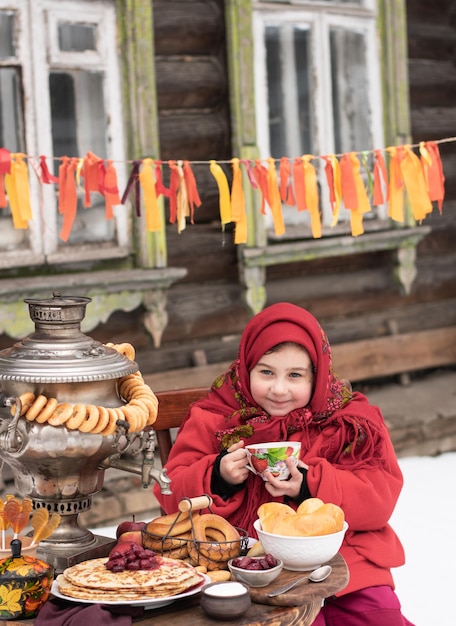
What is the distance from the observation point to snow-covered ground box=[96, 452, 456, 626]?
13.1 feet

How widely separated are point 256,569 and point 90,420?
0.41 meters

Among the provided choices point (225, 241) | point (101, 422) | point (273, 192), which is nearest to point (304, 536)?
point (101, 422)

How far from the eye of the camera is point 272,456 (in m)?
2.27

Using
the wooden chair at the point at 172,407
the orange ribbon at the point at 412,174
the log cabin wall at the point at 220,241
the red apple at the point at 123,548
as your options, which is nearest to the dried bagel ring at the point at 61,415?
the red apple at the point at 123,548

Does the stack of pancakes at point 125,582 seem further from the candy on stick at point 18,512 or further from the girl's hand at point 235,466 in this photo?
the girl's hand at point 235,466

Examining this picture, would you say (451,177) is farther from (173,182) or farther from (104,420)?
(104,420)

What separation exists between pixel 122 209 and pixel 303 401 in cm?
265

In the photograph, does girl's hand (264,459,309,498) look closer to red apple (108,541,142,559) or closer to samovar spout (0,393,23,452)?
red apple (108,541,142,559)

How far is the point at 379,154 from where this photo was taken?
4.58 m

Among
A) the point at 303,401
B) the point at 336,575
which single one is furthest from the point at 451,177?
the point at 336,575

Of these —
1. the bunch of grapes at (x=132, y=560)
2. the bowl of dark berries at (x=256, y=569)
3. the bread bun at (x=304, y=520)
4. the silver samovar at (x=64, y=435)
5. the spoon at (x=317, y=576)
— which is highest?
the silver samovar at (x=64, y=435)

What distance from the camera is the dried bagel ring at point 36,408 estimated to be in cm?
206

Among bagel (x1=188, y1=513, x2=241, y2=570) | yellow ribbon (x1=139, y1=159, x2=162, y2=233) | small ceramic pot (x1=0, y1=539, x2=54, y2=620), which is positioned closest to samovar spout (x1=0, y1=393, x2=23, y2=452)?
small ceramic pot (x1=0, y1=539, x2=54, y2=620)

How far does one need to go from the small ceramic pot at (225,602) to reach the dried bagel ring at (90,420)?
1.23ft
